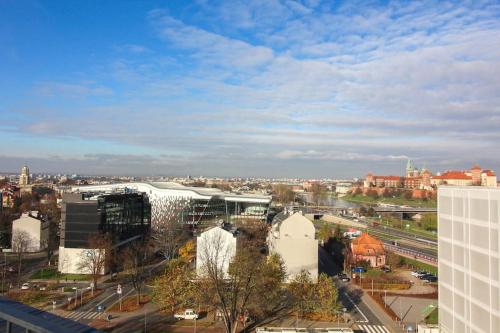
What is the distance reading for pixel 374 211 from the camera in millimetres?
77250

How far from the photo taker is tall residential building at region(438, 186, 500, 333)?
42.0 feet

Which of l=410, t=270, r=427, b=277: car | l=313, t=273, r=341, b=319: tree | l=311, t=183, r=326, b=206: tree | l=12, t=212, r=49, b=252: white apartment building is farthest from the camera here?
l=311, t=183, r=326, b=206: tree

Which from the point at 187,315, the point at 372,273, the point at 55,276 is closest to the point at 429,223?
the point at 372,273

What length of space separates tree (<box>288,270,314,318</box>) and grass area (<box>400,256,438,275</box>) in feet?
54.5

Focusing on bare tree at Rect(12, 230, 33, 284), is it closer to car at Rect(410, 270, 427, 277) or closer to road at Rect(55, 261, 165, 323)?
road at Rect(55, 261, 165, 323)

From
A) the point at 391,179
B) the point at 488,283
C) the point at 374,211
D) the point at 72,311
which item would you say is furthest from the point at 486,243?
the point at 391,179

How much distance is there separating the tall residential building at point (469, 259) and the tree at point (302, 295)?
6255 mm

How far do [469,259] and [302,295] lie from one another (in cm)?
883

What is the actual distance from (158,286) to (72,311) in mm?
5124

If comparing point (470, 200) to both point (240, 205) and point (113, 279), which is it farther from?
point (240, 205)

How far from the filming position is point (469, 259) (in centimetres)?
1431

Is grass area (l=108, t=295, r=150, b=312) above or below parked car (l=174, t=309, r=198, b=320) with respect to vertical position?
below

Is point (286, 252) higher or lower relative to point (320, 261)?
higher

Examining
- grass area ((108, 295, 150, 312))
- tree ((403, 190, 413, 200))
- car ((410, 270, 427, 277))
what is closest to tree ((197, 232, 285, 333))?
grass area ((108, 295, 150, 312))
